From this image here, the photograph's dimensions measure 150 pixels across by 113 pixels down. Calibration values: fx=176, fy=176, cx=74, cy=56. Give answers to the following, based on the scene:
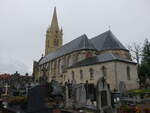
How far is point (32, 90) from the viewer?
7465mm

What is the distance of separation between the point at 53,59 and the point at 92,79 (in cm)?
1868

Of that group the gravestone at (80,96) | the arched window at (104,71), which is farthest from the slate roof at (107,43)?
the gravestone at (80,96)

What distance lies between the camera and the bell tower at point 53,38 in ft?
201

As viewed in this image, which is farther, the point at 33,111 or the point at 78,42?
the point at 78,42

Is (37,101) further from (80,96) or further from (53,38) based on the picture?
(53,38)

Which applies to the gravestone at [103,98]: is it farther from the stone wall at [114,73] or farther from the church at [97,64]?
the stone wall at [114,73]

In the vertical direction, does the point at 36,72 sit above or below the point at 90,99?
above

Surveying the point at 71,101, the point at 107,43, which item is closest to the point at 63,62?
the point at 107,43

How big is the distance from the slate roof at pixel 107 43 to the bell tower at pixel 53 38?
26961 mm

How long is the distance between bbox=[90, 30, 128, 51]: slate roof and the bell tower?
26961 millimetres

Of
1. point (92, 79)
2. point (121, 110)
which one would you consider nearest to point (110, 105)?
point (121, 110)

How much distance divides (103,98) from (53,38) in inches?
2111

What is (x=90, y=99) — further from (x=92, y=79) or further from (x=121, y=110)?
(x=92, y=79)

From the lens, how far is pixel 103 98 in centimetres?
957
